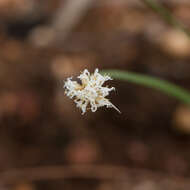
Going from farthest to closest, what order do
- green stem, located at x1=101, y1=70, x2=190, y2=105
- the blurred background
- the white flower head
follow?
the blurred background, green stem, located at x1=101, y1=70, x2=190, y2=105, the white flower head

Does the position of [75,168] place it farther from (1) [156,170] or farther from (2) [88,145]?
(1) [156,170]

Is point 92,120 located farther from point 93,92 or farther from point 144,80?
point 93,92

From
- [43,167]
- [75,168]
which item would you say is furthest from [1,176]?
[75,168]

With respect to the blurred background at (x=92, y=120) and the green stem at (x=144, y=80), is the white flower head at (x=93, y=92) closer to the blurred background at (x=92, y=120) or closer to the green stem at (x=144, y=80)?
the green stem at (x=144, y=80)

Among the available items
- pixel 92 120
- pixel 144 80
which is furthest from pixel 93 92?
pixel 92 120

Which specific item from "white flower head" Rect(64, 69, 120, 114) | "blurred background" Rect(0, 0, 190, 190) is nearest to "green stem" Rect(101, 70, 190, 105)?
"white flower head" Rect(64, 69, 120, 114)

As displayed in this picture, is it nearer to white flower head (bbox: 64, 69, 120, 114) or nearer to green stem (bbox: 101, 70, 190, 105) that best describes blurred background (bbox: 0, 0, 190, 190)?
green stem (bbox: 101, 70, 190, 105)

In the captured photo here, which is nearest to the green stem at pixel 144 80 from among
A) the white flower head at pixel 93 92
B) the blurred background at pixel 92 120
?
the white flower head at pixel 93 92

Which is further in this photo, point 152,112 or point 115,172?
point 152,112
